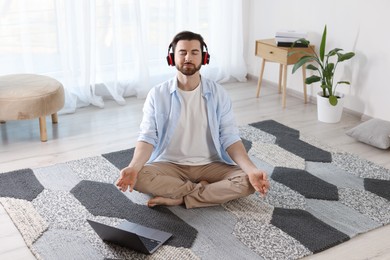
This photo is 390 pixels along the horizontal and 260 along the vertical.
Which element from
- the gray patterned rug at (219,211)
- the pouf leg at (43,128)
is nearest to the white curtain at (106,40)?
the pouf leg at (43,128)

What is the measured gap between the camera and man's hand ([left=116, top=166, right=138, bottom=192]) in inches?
85.7

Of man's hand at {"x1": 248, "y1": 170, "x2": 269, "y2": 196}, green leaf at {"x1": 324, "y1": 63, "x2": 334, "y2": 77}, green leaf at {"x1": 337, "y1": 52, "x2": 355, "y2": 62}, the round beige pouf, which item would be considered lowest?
man's hand at {"x1": 248, "y1": 170, "x2": 269, "y2": 196}

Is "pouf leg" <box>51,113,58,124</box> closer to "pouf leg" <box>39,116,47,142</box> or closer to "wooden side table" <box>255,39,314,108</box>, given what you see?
"pouf leg" <box>39,116,47,142</box>

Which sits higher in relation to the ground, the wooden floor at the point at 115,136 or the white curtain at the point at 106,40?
the white curtain at the point at 106,40

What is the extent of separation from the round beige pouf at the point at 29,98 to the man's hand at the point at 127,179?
1105mm

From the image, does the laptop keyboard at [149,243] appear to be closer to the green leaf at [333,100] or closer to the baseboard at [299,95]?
the green leaf at [333,100]

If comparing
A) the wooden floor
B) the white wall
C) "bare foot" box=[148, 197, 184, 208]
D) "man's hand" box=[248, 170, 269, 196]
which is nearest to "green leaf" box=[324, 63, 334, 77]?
the white wall

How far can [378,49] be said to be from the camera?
3475 mm

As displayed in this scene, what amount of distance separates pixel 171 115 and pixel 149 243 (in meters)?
0.63

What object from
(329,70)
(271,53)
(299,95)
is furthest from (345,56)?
(299,95)

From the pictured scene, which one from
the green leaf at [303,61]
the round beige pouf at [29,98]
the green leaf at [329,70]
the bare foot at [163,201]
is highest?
the green leaf at [303,61]

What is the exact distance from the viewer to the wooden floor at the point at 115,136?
2178mm

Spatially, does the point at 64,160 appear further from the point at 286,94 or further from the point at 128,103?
the point at 286,94

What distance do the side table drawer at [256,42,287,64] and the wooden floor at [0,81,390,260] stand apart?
343 mm
